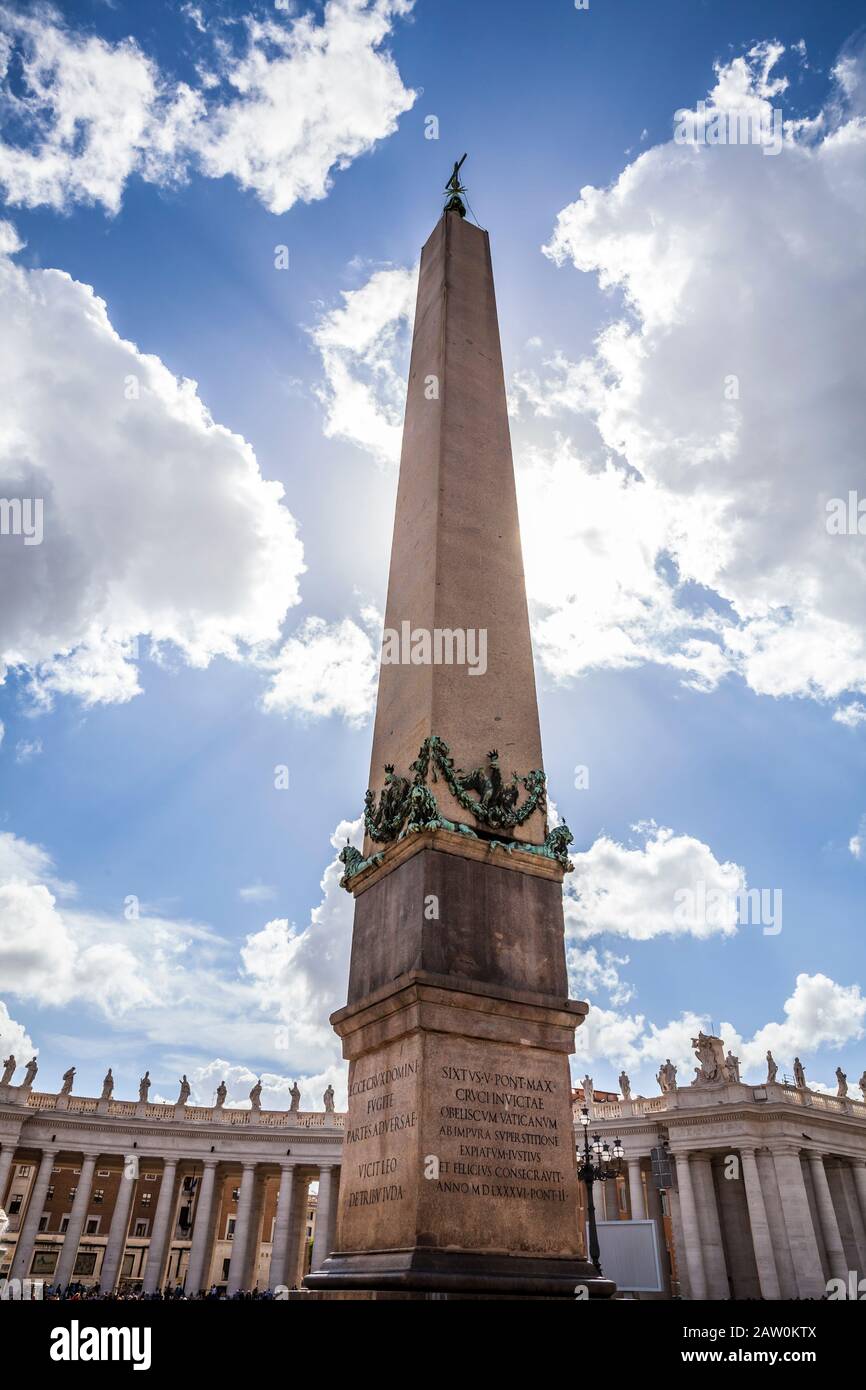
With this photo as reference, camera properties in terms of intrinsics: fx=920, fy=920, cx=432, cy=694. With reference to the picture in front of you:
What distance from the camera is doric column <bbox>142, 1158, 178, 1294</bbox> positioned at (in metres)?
52.2

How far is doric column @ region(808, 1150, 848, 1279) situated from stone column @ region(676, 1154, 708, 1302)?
6360 millimetres

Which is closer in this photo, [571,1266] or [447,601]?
[571,1266]

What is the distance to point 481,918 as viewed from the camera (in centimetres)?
855

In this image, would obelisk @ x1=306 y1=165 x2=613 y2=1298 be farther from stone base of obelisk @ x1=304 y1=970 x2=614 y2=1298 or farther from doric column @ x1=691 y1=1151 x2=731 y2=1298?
doric column @ x1=691 y1=1151 x2=731 y2=1298

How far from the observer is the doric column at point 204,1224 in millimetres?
53875

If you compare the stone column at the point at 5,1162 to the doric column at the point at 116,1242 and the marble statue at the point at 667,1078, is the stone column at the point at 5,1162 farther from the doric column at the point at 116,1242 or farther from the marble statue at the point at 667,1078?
the marble statue at the point at 667,1078

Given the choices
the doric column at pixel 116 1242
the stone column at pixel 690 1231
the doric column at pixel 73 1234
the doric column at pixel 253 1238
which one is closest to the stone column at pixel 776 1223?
the stone column at pixel 690 1231

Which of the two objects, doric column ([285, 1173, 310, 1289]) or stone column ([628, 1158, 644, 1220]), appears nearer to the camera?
stone column ([628, 1158, 644, 1220])

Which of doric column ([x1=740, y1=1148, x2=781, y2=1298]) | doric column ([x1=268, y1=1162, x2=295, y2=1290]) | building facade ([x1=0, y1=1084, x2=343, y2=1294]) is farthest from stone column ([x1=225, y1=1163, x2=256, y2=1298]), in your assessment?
doric column ([x1=740, y1=1148, x2=781, y2=1298])

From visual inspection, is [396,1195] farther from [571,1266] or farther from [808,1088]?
[808,1088]

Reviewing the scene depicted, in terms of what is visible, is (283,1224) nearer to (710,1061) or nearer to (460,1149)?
(710,1061)

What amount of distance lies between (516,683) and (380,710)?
1777 mm

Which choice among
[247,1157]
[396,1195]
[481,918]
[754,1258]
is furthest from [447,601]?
[247,1157]
